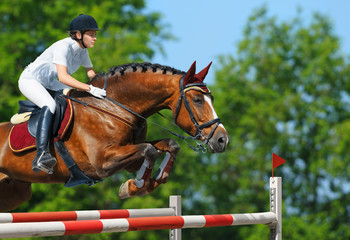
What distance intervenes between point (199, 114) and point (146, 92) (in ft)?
1.84

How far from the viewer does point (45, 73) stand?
18.1 ft

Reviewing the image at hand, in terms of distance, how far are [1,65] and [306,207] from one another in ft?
45.7

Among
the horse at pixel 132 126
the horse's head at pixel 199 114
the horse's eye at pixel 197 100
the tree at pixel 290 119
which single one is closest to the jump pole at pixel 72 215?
the horse at pixel 132 126

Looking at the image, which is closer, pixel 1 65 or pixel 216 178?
pixel 1 65

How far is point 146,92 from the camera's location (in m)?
→ 5.33

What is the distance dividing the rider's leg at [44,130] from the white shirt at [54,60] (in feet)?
0.77

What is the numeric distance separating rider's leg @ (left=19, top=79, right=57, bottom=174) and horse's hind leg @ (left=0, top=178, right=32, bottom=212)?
2.90 ft

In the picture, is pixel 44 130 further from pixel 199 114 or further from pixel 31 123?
pixel 199 114

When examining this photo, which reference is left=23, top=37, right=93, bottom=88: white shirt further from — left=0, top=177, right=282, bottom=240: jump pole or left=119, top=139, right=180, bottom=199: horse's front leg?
left=0, top=177, right=282, bottom=240: jump pole

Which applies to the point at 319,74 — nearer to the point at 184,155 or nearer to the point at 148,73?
the point at 184,155

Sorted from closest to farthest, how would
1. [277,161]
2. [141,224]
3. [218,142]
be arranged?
[141,224] → [218,142] → [277,161]

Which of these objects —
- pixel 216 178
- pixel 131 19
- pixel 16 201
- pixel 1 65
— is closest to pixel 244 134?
pixel 216 178

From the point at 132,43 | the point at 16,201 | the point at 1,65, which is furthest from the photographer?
the point at 132,43

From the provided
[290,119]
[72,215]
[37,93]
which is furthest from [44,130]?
[290,119]
